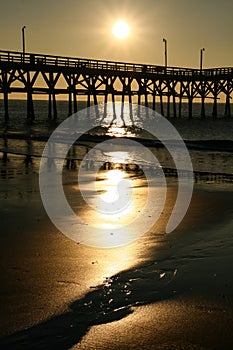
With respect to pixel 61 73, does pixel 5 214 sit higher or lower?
lower

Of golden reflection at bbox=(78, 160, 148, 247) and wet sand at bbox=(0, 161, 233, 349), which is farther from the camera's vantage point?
golden reflection at bbox=(78, 160, 148, 247)

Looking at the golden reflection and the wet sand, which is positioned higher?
the golden reflection

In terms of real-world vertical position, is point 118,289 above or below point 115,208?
below

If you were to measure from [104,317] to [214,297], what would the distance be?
1094mm

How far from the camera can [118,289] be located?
17.5 ft

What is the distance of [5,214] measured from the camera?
28.6 ft

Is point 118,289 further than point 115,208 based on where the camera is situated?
No

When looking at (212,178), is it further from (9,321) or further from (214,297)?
(9,321)

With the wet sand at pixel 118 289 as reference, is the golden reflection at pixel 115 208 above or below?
above

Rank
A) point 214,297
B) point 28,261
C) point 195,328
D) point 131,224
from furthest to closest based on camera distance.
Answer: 1. point 131,224
2. point 28,261
3. point 214,297
4. point 195,328

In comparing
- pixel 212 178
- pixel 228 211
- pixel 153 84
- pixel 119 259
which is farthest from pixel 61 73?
pixel 119 259

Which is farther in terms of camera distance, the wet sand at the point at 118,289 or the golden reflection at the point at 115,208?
the golden reflection at the point at 115,208

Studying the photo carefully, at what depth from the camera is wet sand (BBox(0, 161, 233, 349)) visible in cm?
425

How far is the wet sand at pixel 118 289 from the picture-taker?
4250 mm
